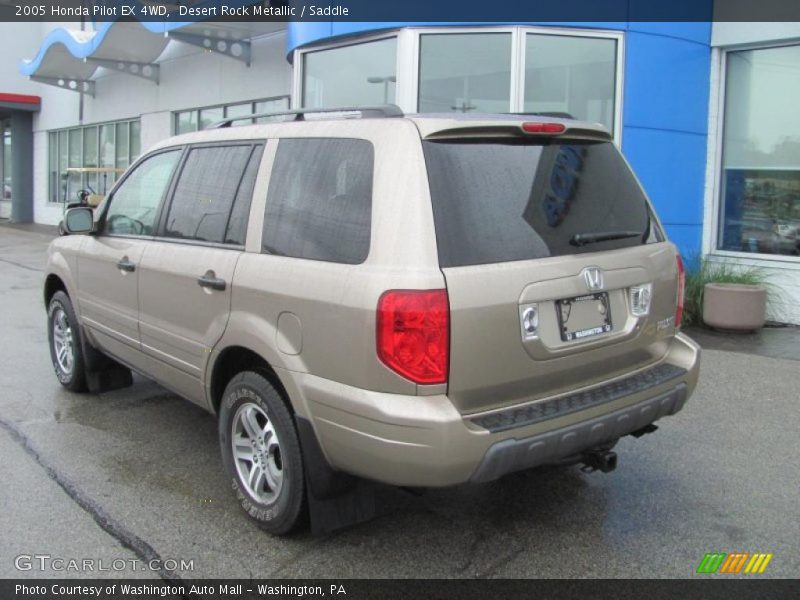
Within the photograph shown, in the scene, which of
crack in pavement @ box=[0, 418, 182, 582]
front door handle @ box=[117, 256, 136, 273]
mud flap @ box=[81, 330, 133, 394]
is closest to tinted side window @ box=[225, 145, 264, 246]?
front door handle @ box=[117, 256, 136, 273]

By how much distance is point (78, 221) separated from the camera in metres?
4.99

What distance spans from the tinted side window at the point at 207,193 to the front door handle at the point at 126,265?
36 cm

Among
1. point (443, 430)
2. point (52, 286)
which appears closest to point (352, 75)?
point (52, 286)

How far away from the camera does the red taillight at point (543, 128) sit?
3256 millimetres

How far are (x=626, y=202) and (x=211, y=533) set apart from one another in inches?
99.7

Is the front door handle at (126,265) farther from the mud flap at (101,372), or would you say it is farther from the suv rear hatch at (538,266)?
the suv rear hatch at (538,266)

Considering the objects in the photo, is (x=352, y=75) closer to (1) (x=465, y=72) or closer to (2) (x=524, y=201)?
(1) (x=465, y=72)

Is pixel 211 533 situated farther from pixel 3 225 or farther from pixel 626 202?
pixel 3 225

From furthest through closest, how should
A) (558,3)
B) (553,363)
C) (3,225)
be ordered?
(3,225) < (558,3) < (553,363)

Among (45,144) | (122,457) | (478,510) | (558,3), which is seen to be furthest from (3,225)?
(478,510)

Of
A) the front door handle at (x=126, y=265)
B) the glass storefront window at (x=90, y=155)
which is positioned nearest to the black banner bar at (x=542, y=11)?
the front door handle at (x=126, y=265)

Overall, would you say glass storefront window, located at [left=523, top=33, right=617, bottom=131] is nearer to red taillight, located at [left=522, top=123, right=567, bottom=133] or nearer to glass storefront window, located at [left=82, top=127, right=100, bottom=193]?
red taillight, located at [left=522, top=123, right=567, bottom=133]

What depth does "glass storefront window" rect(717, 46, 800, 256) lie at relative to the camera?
29.4 feet

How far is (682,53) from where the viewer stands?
9086mm
